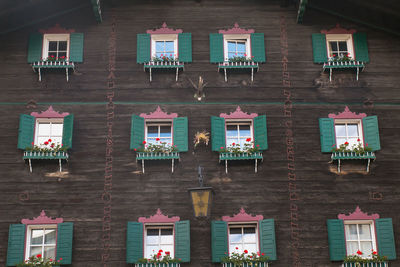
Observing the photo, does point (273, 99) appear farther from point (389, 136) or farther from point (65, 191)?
point (65, 191)

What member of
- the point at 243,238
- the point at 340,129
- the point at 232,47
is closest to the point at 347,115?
the point at 340,129

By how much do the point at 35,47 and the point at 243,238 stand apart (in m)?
9.72

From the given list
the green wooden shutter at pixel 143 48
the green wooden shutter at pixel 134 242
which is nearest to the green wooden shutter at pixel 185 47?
the green wooden shutter at pixel 143 48

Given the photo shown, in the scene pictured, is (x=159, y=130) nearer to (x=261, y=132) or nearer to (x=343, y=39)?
(x=261, y=132)

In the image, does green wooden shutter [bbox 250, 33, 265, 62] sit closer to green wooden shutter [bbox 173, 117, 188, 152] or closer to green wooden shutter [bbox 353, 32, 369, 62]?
green wooden shutter [bbox 353, 32, 369, 62]

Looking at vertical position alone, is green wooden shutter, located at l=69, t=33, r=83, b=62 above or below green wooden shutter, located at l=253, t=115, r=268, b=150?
above

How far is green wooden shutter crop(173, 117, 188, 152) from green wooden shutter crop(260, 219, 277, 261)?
137 inches

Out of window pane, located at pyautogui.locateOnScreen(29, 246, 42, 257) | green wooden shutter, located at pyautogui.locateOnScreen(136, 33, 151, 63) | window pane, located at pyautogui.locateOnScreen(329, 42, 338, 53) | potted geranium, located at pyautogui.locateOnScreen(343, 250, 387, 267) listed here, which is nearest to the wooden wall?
green wooden shutter, located at pyautogui.locateOnScreen(136, 33, 151, 63)

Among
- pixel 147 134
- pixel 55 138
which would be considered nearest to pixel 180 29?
pixel 147 134

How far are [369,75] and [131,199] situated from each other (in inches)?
364

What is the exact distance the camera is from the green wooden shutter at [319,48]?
22.4 meters

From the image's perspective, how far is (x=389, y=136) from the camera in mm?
21344

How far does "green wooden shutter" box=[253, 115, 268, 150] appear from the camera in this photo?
20.8 meters

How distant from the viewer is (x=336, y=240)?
64.4 ft
